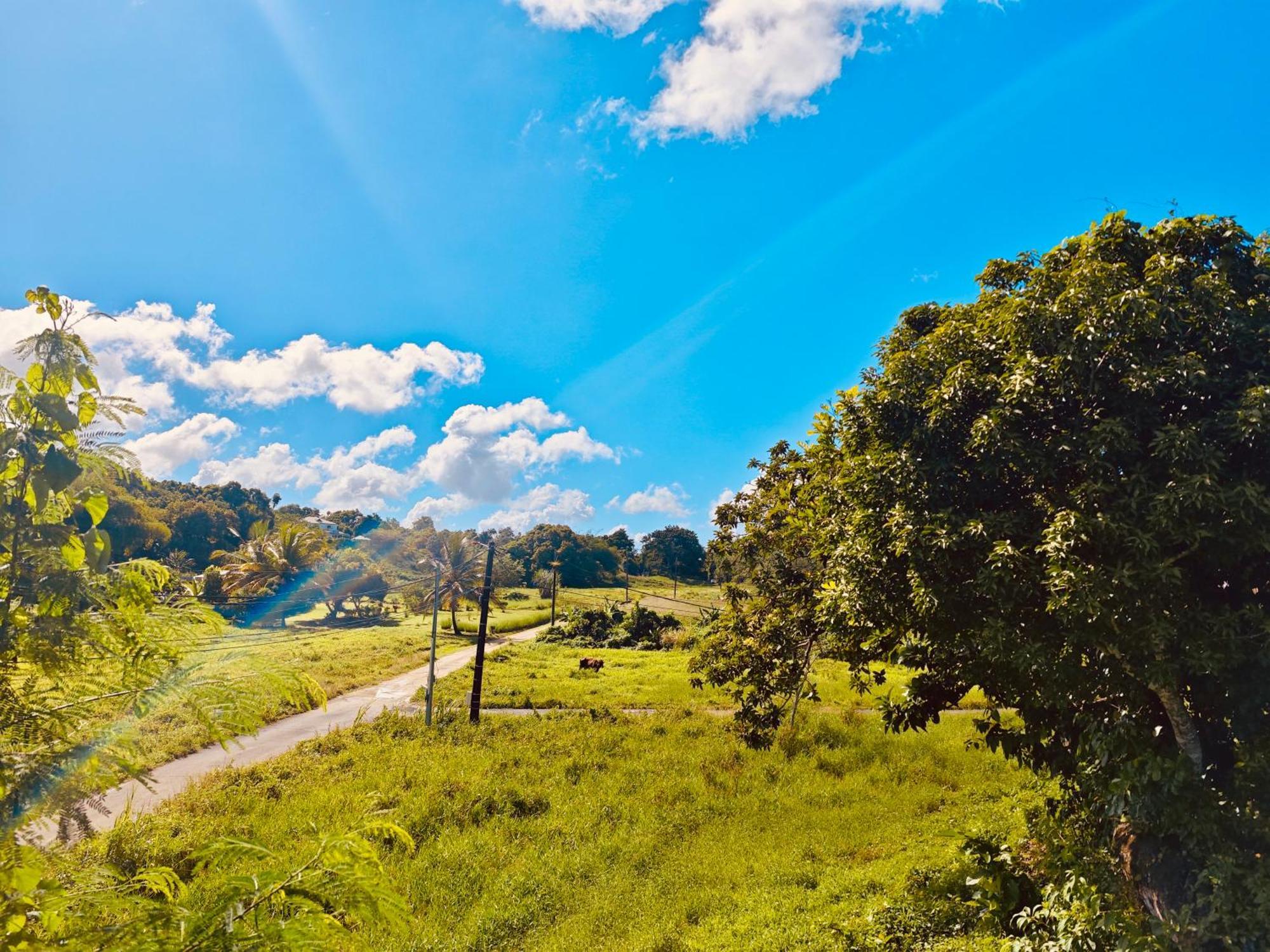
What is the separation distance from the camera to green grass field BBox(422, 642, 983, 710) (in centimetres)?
2705

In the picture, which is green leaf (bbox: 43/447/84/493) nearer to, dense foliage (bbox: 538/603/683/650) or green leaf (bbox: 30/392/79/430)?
green leaf (bbox: 30/392/79/430)

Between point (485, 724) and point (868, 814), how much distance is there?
554 inches

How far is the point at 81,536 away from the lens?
2588mm

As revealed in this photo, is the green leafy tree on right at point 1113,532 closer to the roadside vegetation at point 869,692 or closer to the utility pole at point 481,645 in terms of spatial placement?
the roadside vegetation at point 869,692

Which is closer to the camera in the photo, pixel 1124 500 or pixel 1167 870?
pixel 1124 500

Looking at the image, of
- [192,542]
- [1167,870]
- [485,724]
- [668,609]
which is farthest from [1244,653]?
[192,542]

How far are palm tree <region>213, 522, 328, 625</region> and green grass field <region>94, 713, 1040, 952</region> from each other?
1321 inches

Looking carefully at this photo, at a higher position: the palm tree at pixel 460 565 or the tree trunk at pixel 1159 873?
the palm tree at pixel 460 565

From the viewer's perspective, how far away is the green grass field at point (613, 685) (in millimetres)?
27047

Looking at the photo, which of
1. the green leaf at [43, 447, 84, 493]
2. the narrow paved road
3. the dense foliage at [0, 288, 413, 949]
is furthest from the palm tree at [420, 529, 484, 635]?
the green leaf at [43, 447, 84, 493]

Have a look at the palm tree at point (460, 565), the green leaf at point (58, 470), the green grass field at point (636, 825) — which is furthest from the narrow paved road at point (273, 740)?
the palm tree at point (460, 565)

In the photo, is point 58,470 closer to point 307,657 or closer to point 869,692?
point 869,692

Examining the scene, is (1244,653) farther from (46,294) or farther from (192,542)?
(192,542)

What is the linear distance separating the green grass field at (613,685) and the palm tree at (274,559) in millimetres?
21612
